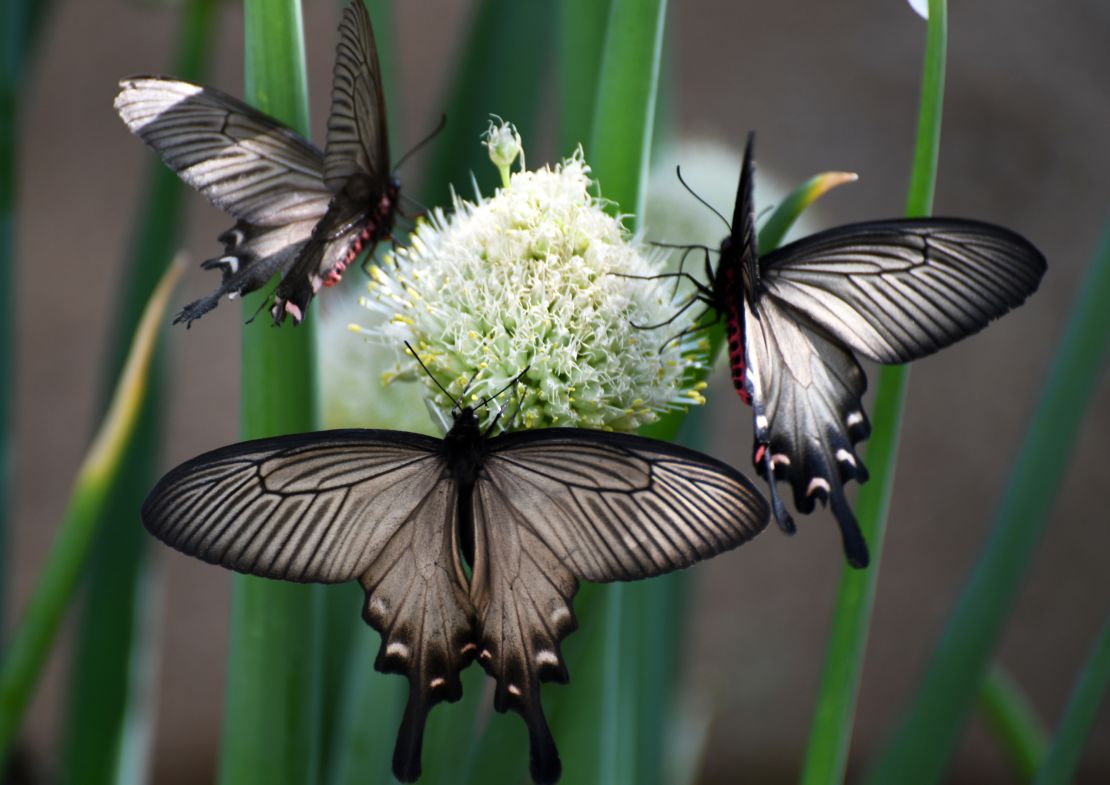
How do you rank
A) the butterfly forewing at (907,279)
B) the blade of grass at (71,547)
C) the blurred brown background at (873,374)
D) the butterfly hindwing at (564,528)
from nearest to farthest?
the butterfly hindwing at (564,528)
the butterfly forewing at (907,279)
the blade of grass at (71,547)
the blurred brown background at (873,374)

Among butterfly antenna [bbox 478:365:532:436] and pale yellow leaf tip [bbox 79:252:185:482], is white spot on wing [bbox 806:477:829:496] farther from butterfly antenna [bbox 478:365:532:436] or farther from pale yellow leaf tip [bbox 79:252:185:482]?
pale yellow leaf tip [bbox 79:252:185:482]

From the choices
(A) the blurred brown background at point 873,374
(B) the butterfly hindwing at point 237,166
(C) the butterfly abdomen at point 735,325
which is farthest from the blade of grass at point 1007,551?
(A) the blurred brown background at point 873,374

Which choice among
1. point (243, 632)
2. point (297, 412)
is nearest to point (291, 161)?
point (297, 412)

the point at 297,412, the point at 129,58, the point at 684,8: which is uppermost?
the point at 684,8

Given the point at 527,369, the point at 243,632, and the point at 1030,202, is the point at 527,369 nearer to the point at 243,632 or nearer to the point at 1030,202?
the point at 243,632

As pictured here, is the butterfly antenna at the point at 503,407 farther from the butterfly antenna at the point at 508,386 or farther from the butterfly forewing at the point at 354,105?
the butterfly forewing at the point at 354,105

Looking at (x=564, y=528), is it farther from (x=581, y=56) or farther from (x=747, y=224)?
(x=581, y=56)
